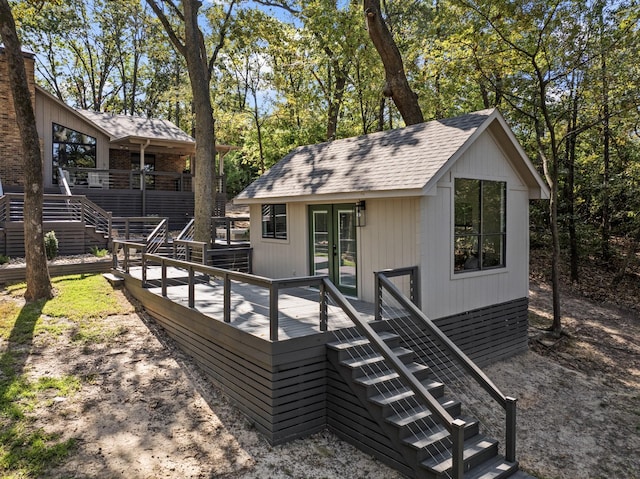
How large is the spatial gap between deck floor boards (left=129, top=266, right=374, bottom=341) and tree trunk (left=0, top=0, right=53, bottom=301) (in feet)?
6.26

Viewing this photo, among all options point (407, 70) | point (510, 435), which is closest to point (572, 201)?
point (407, 70)

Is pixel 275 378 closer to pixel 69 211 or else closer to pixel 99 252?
pixel 99 252

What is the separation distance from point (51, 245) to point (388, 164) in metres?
9.16

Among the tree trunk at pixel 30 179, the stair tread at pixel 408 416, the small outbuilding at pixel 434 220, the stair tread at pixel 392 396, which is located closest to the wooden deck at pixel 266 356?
the stair tread at pixel 392 396

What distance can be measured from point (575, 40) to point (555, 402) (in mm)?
8693

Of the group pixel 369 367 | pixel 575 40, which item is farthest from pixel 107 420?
pixel 575 40

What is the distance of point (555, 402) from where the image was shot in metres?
7.72

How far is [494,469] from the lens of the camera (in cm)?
517

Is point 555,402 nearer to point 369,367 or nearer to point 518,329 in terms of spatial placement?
point 518,329

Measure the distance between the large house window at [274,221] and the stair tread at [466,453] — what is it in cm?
617

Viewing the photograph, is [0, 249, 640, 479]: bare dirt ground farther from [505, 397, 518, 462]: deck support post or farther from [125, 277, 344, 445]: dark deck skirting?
[505, 397, 518, 462]: deck support post

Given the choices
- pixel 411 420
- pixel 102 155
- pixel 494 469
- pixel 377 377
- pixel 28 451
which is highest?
pixel 102 155

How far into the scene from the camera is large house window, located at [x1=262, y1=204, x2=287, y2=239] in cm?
1043

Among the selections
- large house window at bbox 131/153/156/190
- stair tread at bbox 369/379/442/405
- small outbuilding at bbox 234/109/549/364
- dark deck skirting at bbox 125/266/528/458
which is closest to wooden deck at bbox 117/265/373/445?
dark deck skirting at bbox 125/266/528/458
